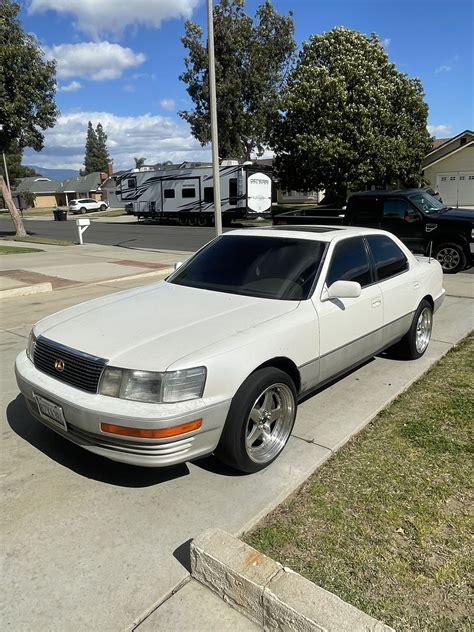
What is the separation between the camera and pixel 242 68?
126 feet

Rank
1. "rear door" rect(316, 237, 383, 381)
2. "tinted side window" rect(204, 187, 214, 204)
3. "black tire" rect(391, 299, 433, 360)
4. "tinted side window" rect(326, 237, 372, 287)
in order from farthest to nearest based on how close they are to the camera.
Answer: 1. "tinted side window" rect(204, 187, 214, 204)
2. "black tire" rect(391, 299, 433, 360)
3. "tinted side window" rect(326, 237, 372, 287)
4. "rear door" rect(316, 237, 383, 381)

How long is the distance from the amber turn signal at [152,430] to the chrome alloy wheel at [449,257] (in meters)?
9.44

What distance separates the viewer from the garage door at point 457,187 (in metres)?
37.7

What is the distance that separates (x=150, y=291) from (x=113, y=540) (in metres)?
2.10

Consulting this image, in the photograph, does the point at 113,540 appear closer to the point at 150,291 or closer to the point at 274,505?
the point at 274,505

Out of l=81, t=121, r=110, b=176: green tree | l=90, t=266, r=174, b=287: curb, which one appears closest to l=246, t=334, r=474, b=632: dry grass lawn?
l=90, t=266, r=174, b=287: curb

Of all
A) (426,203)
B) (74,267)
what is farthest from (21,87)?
(426,203)

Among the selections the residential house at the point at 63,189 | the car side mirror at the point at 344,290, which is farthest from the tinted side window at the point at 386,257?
the residential house at the point at 63,189

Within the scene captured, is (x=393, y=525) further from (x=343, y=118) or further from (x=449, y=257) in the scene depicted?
(x=343, y=118)

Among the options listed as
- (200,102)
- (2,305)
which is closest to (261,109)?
(200,102)

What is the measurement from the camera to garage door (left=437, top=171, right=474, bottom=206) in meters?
37.7

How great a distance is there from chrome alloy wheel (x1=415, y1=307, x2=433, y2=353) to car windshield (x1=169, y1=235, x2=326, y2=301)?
1.93 m

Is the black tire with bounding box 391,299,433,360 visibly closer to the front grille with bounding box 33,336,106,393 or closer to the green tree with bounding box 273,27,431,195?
the front grille with bounding box 33,336,106,393

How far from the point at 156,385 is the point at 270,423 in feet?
3.27
